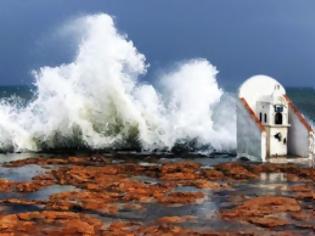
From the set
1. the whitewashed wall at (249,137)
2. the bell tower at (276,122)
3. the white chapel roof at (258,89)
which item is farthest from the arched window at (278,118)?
the whitewashed wall at (249,137)

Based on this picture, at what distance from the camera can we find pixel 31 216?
18.1 metres

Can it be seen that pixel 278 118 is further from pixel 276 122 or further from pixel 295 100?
pixel 295 100

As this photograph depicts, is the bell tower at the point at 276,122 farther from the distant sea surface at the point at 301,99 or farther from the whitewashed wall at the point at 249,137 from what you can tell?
the distant sea surface at the point at 301,99

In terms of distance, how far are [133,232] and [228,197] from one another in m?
5.53

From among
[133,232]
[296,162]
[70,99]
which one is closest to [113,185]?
[133,232]

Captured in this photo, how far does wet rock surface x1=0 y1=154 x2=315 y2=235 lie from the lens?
17.1 m

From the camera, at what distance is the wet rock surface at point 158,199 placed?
17.1 meters

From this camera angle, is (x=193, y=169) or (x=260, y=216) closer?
(x=260, y=216)

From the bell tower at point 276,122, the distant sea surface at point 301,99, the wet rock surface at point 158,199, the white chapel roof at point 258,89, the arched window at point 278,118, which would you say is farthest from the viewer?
the distant sea surface at point 301,99

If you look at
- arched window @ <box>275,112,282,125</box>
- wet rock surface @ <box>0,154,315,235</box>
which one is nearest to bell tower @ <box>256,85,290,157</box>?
arched window @ <box>275,112,282,125</box>

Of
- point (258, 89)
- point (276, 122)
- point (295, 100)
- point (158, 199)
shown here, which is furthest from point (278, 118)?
point (295, 100)

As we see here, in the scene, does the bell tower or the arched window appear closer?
the bell tower

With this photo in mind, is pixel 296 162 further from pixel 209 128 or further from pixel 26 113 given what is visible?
pixel 26 113

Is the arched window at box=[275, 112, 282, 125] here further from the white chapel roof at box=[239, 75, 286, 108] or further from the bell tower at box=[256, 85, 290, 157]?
the white chapel roof at box=[239, 75, 286, 108]
